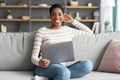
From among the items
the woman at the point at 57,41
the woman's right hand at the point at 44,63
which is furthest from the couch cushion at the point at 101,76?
the woman's right hand at the point at 44,63

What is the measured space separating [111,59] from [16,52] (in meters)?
0.89

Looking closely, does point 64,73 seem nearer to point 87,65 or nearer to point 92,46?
point 87,65

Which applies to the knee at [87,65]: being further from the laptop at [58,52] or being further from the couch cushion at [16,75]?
the couch cushion at [16,75]

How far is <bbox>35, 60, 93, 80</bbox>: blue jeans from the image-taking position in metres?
1.96

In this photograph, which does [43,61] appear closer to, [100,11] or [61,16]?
[61,16]

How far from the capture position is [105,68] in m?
2.25

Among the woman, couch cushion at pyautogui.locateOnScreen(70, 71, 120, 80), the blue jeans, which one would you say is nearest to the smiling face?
the woman

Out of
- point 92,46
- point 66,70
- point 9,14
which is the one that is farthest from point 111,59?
point 9,14

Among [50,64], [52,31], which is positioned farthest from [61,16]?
[50,64]

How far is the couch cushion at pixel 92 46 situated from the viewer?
2336 mm

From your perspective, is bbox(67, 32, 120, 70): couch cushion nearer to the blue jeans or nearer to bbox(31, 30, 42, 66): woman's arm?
the blue jeans

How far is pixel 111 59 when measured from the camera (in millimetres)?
Result: 2240

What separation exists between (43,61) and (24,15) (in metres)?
3.72

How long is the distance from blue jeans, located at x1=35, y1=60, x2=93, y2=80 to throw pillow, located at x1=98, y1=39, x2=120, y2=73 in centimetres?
17
